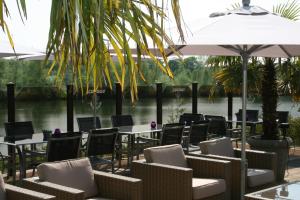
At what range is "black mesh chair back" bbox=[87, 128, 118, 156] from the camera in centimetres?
644

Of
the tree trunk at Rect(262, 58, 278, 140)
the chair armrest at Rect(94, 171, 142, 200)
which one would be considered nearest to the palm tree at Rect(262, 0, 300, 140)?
the tree trunk at Rect(262, 58, 278, 140)

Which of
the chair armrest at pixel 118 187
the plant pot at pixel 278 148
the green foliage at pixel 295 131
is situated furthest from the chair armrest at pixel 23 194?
the green foliage at pixel 295 131

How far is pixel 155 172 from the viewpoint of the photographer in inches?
215

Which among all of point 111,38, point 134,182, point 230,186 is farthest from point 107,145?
point 111,38

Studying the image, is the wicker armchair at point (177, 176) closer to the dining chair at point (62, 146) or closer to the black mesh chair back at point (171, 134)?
the dining chair at point (62, 146)

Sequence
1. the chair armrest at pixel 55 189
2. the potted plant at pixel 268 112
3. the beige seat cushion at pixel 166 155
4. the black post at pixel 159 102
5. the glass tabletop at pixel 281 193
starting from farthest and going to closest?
the black post at pixel 159 102 → the potted plant at pixel 268 112 → the beige seat cushion at pixel 166 155 → the glass tabletop at pixel 281 193 → the chair armrest at pixel 55 189

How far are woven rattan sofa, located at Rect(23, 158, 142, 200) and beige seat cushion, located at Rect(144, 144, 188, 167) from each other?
34.8 inches

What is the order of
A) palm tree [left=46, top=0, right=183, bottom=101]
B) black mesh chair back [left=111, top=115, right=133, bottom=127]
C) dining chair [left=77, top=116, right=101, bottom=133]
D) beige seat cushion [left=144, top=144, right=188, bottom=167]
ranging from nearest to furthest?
palm tree [left=46, top=0, right=183, bottom=101], beige seat cushion [left=144, top=144, right=188, bottom=167], dining chair [left=77, top=116, right=101, bottom=133], black mesh chair back [left=111, top=115, right=133, bottom=127]

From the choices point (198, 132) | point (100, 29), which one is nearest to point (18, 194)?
point (100, 29)

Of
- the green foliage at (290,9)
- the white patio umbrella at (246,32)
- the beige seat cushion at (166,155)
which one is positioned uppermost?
the green foliage at (290,9)

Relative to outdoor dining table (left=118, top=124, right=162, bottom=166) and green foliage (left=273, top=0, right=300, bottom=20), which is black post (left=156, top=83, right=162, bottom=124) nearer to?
outdoor dining table (left=118, top=124, right=162, bottom=166)

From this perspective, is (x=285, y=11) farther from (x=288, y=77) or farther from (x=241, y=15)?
(x=241, y=15)

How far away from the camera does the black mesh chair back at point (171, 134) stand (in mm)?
7172

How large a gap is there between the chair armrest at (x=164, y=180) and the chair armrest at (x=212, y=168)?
0.57 metres
